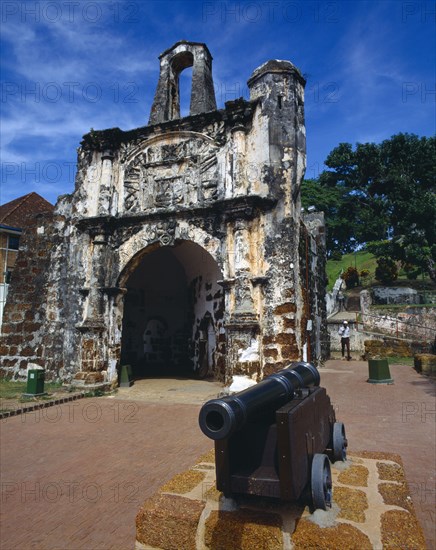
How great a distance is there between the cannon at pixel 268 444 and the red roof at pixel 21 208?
62.6 feet

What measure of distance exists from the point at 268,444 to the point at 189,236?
314 inches

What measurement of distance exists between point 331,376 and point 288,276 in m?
4.50

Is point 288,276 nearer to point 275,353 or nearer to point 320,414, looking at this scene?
point 275,353

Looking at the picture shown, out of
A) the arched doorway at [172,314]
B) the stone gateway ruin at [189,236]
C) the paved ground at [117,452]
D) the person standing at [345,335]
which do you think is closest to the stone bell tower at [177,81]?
the stone gateway ruin at [189,236]

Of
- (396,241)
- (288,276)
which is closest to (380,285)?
(396,241)

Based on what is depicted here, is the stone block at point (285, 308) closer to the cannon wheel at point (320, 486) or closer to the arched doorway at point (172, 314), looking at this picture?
the arched doorway at point (172, 314)

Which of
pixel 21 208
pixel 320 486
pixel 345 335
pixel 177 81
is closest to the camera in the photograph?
pixel 320 486

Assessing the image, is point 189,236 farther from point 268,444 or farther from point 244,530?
point 244,530

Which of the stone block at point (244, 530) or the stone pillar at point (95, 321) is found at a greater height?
the stone pillar at point (95, 321)

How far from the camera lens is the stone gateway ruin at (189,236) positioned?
30.0 ft

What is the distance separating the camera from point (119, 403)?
8.99 meters

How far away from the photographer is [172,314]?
15289mm

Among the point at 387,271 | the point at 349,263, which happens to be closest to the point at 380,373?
the point at 387,271

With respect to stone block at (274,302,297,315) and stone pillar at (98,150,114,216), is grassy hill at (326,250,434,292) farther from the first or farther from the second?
stone pillar at (98,150,114,216)
